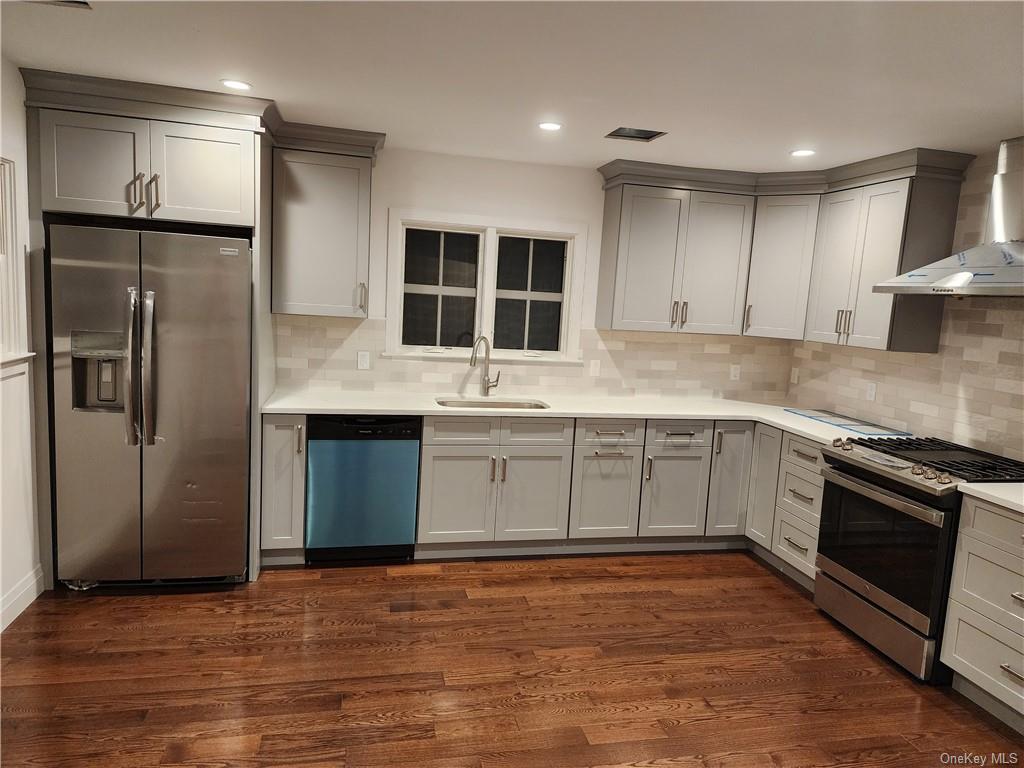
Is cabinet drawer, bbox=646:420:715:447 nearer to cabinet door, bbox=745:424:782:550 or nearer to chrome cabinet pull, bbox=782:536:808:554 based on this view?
cabinet door, bbox=745:424:782:550

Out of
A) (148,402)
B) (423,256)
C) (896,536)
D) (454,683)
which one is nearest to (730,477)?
(896,536)

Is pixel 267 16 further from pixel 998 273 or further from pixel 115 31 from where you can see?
pixel 998 273

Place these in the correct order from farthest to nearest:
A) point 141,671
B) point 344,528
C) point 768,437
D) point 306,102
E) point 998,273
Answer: point 768,437, point 344,528, point 306,102, point 998,273, point 141,671

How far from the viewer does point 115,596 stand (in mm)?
3209

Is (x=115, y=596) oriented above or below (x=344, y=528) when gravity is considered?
below

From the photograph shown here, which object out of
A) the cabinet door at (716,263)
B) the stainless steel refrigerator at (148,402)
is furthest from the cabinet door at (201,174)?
the cabinet door at (716,263)

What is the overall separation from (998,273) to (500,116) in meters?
2.33

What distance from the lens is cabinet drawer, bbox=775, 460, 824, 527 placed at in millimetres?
3539

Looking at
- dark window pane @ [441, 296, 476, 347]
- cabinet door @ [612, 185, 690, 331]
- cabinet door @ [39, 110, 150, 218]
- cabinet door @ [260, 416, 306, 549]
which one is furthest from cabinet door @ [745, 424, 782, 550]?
cabinet door @ [39, 110, 150, 218]

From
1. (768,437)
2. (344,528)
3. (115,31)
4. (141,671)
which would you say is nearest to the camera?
(115,31)

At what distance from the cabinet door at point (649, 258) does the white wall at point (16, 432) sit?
10.2 ft

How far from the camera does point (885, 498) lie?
9.70 ft

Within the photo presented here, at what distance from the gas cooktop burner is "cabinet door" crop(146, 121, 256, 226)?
3.30 m

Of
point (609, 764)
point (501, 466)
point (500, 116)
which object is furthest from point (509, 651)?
point (500, 116)
